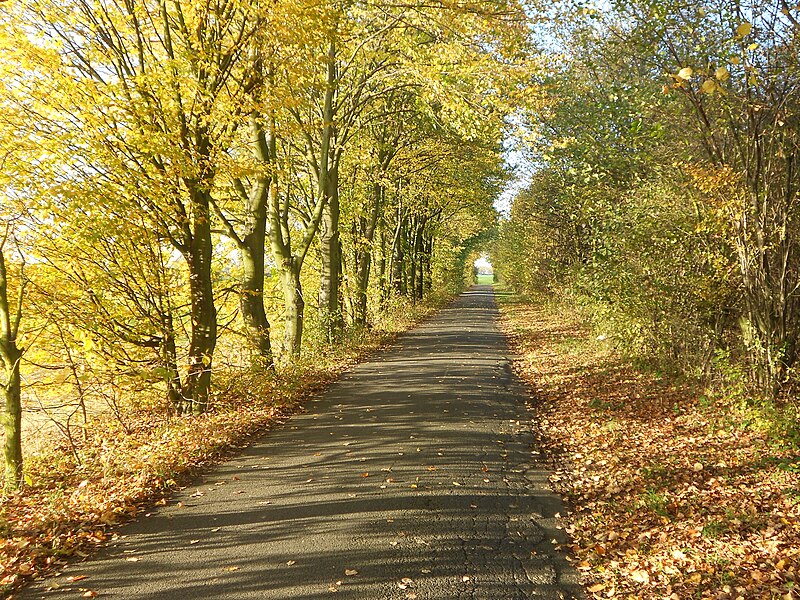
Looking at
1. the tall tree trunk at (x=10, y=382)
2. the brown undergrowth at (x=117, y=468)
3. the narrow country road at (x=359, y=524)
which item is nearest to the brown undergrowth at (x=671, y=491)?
the narrow country road at (x=359, y=524)

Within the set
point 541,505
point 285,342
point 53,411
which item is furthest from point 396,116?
point 541,505

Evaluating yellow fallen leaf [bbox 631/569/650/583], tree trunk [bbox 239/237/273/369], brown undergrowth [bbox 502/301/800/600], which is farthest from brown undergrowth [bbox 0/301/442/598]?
yellow fallen leaf [bbox 631/569/650/583]

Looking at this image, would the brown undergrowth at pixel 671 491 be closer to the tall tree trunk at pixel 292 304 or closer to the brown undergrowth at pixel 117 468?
the brown undergrowth at pixel 117 468

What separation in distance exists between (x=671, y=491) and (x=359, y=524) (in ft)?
11.2

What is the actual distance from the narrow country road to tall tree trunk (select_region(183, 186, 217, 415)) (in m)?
1.70

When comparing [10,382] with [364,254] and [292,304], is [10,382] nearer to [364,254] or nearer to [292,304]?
[292,304]

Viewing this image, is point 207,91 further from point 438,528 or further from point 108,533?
point 438,528

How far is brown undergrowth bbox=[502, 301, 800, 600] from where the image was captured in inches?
181

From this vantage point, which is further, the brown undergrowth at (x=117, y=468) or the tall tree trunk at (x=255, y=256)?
the tall tree trunk at (x=255, y=256)

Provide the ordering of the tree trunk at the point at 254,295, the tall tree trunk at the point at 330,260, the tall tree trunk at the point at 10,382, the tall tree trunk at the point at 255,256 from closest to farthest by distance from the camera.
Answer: the tall tree trunk at the point at 10,382 < the tall tree trunk at the point at 255,256 < the tree trunk at the point at 254,295 < the tall tree trunk at the point at 330,260

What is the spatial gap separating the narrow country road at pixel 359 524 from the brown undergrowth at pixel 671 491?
413mm

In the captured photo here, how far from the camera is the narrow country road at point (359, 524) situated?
14.8ft

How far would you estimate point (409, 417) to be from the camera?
970 centimetres

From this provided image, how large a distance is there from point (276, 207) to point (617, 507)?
1086 cm
